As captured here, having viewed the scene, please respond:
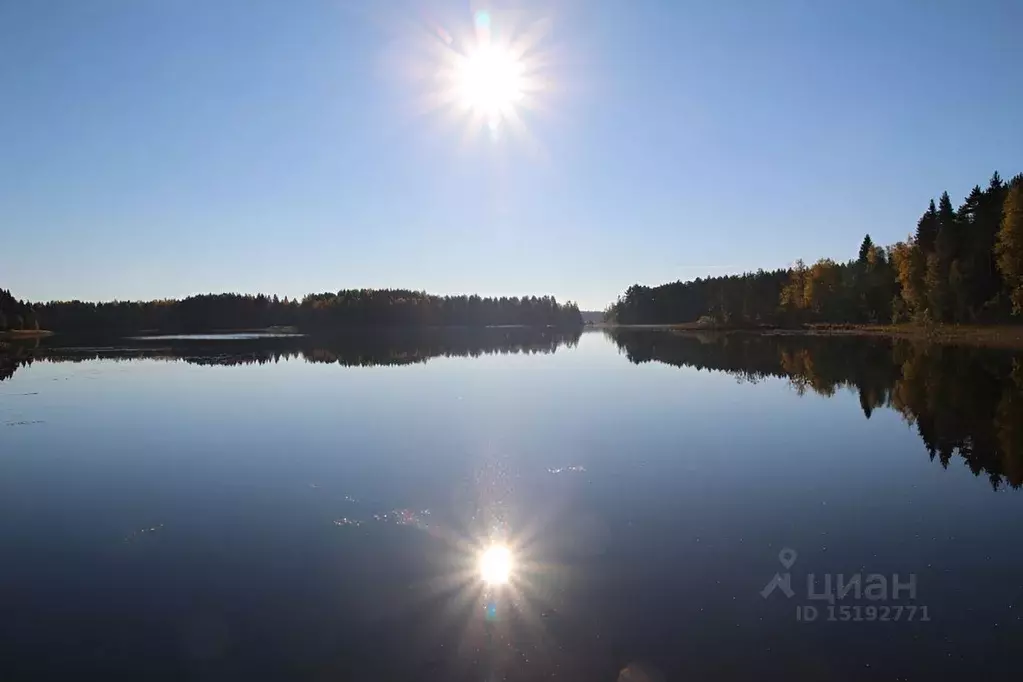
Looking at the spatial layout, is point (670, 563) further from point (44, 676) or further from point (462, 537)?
point (44, 676)

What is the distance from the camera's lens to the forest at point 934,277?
207ft

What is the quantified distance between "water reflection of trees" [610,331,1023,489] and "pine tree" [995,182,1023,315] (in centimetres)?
962

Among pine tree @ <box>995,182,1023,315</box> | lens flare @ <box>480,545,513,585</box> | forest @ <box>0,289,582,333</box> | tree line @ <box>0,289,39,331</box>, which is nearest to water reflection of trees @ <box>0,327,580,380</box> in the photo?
lens flare @ <box>480,545,513,585</box>

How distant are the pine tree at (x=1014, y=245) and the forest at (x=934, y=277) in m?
0.08

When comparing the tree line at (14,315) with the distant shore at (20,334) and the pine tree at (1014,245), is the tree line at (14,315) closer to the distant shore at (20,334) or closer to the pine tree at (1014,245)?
the distant shore at (20,334)

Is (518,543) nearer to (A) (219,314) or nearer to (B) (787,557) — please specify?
(B) (787,557)

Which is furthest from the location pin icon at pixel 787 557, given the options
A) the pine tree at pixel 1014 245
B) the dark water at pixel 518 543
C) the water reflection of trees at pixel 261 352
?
the pine tree at pixel 1014 245

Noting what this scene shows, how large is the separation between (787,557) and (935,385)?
27.4 meters

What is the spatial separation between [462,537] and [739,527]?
532 cm

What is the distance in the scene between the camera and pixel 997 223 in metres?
69.6

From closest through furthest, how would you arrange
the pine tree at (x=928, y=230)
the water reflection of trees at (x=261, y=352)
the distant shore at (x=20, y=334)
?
the water reflection of trees at (x=261, y=352), the pine tree at (x=928, y=230), the distant shore at (x=20, y=334)

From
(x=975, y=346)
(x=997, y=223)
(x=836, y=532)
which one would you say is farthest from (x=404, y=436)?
(x=997, y=223)

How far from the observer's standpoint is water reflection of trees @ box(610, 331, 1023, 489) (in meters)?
18.0

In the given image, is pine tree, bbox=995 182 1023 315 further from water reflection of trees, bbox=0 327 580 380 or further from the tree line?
the tree line
